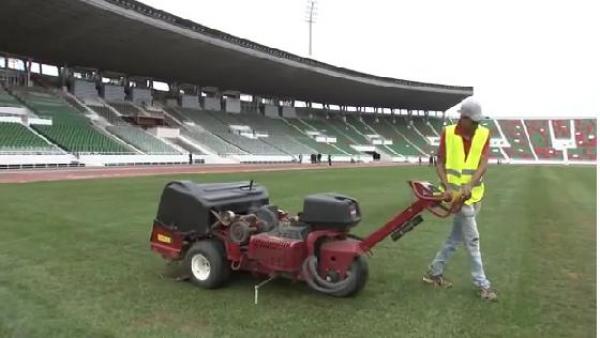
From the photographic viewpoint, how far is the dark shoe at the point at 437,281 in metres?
5.60

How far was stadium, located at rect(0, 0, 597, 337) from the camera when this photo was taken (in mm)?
4680

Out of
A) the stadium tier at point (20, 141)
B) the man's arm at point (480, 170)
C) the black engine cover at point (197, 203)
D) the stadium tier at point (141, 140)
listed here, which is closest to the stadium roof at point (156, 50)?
the stadium tier at point (141, 140)

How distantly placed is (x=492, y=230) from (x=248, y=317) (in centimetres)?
669

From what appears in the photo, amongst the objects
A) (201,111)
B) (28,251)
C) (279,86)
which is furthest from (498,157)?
(28,251)

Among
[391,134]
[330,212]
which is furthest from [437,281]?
[391,134]

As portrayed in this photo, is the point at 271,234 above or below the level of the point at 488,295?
above

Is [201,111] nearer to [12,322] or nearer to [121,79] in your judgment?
[121,79]

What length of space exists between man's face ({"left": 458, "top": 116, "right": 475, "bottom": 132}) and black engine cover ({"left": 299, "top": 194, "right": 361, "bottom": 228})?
4.07 ft

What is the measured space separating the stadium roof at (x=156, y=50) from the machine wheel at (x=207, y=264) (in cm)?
3074

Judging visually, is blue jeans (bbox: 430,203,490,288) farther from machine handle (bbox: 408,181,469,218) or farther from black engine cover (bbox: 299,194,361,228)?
black engine cover (bbox: 299,194,361,228)

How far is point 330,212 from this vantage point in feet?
16.3

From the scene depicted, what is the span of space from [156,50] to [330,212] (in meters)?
41.4

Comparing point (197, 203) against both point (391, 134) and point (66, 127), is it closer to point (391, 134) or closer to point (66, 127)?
point (66, 127)

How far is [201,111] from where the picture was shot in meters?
58.8
